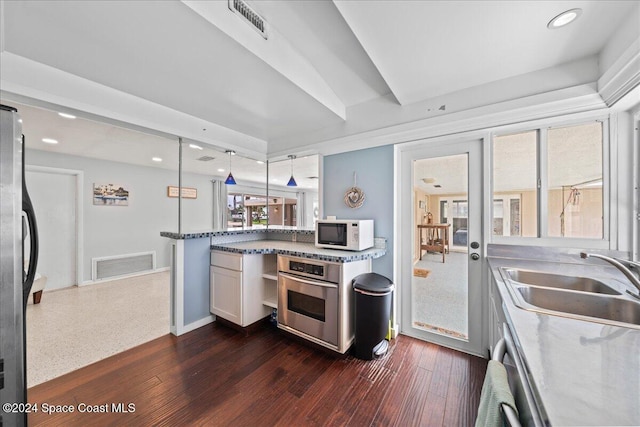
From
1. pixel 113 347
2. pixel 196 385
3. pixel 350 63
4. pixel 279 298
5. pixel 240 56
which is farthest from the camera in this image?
pixel 279 298


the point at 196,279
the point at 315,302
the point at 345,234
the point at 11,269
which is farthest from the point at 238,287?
the point at 11,269

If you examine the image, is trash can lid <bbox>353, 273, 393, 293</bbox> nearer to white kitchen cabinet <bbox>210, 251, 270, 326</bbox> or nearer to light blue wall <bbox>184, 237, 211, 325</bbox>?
white kitchen cabinet <bbox>210, 251, 270, 326</bbox>

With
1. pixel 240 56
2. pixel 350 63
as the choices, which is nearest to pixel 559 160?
pixel 350 63

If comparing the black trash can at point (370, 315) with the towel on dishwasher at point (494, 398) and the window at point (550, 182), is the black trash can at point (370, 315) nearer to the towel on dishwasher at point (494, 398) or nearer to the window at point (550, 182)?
the window at point (550, 182)

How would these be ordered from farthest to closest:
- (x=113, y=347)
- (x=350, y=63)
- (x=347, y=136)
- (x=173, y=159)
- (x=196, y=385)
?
(x=173, y=159)
(x=347, y=136)
(x=113, y=347)
(x=350, y=63)
(x=196, y=385)

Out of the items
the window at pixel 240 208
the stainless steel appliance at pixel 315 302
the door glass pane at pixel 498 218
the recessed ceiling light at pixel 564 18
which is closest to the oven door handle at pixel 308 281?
the stainless steel appliance at pixel 315 302

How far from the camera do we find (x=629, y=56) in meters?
1.32

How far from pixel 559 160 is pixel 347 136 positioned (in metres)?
1.89

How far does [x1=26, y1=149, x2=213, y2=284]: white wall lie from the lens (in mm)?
4141

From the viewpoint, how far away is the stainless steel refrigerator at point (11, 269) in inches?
37.8

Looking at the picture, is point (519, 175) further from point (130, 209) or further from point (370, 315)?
point (130, 209)

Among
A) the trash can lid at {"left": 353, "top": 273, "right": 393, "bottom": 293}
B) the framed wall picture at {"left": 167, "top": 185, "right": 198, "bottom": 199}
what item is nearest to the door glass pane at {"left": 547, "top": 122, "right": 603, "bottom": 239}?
the trash can lid at {"left": 353, "top": 273, "right": 393, "bottom": 293}

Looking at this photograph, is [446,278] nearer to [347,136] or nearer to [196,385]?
[347,136]

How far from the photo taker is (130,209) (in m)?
4.74
